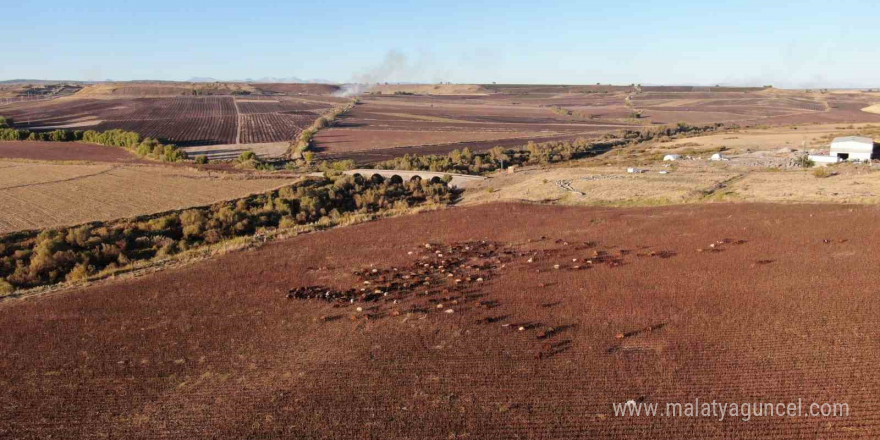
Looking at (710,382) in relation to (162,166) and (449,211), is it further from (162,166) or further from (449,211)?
(162,166)

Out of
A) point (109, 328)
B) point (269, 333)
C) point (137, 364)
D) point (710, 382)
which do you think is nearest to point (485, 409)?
point (710, 382)

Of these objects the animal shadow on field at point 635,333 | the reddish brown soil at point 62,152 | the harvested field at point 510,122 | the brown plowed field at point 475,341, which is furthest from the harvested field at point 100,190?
the animal shadow on field at point 635,333

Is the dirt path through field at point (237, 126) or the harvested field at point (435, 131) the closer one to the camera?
the harvested field at point (435, 131)

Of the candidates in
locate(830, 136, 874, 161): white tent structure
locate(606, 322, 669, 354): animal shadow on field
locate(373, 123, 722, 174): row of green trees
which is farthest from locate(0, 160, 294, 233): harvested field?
locate(830, 136, 874, 161): white tent structure

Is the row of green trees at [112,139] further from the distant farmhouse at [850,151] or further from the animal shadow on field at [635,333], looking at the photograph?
the distant farmhouse at [850,151]

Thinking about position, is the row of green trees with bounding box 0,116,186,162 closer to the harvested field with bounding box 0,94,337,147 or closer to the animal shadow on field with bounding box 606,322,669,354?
the harvested field with bounding box 0,94,337,147
